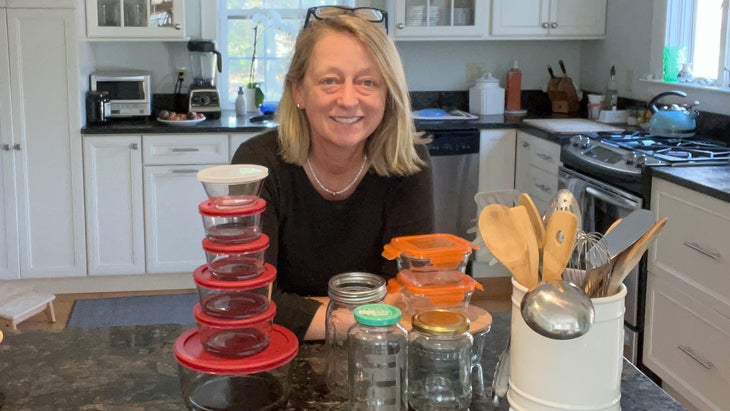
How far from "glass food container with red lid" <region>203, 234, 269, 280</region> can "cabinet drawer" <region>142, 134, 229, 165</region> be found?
Answer: 10.8 feet

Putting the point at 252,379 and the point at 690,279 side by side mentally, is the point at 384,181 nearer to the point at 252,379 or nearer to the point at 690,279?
the point at 252,379

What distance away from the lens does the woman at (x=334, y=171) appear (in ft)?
5.67

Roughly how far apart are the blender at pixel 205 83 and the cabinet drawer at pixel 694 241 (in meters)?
2.53

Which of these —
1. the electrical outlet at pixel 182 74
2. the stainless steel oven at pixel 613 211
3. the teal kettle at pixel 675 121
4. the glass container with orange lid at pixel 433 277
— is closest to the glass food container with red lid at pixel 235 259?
the glass container with orange lid at pixel 433 277

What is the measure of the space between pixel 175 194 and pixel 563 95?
7.44 feet

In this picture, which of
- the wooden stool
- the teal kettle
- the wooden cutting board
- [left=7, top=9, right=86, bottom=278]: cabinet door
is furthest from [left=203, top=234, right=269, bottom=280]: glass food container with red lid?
[left=7, top=9, right=86, bottom=278]: cabinet door

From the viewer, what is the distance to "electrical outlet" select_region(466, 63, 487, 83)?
5.21 m

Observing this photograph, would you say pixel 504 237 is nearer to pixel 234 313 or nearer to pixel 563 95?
pixel 234 313

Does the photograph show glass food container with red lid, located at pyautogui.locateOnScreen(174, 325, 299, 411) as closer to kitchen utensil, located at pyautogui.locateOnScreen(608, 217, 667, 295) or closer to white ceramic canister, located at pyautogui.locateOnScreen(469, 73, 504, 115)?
kitchen utensil, located at pyautogui.locateOnScreen(608, 217, 667, 295)

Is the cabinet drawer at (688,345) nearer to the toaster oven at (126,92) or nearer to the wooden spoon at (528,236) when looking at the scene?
the wooden spoon at (528,236)

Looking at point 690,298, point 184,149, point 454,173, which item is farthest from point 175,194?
point 690,298

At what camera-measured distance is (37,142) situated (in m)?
4.36

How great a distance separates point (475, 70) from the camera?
5211 millimetres

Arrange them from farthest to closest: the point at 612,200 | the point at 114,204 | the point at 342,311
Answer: the point at 114,204 < the point at 612,200 < the point at 342,311
